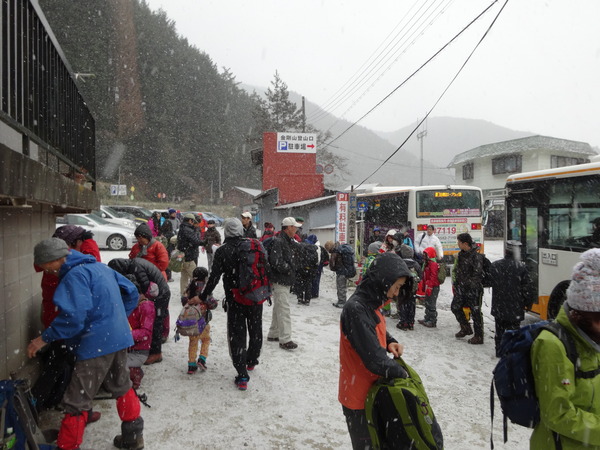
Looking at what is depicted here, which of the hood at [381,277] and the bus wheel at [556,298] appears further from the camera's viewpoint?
the bus wheel at [556,298]

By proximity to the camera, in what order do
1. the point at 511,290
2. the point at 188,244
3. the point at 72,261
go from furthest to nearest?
the point at 188,244, the point at 511,290, the point at 72,261

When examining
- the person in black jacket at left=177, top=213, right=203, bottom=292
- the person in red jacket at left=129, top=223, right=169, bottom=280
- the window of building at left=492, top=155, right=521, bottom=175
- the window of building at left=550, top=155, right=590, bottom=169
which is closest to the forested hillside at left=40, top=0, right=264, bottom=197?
the window of building at left=492, top=155, right=521, bottom=175

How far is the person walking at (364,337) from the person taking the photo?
2373 mm

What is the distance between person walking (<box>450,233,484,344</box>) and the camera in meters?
6.68

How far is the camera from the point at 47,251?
2.87 metres

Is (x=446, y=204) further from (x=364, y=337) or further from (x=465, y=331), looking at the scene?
(x=364, y=337)

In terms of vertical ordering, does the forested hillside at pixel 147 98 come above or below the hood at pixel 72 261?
above

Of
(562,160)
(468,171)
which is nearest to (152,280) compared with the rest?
(562,160)

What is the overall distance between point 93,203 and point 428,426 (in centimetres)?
504

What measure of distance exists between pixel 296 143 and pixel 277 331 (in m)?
23.2

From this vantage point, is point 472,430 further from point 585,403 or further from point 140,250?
point 140,250

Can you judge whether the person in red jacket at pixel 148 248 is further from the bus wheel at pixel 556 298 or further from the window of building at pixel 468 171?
the window of building at pixel 468 171

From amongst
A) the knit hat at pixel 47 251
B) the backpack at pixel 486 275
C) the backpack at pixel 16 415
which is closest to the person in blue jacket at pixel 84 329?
the knit hat at pixel 47 251

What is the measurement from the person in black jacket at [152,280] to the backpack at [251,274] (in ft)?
2.90
